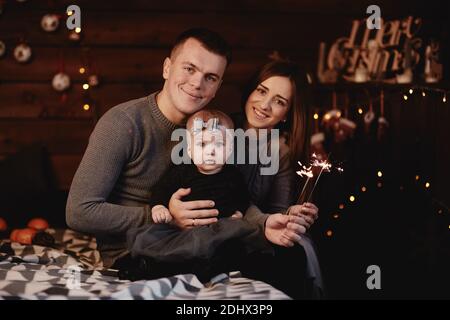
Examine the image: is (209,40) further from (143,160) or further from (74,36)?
(74,36)

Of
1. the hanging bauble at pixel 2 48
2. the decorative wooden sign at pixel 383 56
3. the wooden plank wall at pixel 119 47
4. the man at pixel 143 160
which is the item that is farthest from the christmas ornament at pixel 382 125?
the hanging bauble at pixel 2 48

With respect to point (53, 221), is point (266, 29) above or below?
above

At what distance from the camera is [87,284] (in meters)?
1.77

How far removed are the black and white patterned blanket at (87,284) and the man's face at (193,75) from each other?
0.54 m

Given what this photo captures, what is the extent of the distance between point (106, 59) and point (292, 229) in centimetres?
178

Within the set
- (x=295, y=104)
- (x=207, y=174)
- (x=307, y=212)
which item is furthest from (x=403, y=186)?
(x=207, y=174)

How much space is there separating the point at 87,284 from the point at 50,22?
1786mm

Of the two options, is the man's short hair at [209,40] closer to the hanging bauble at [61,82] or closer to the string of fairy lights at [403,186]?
the string of fairy lights at [403,186]

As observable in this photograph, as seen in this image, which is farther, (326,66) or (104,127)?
(326,66)

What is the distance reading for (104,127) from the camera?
1.92 meters
